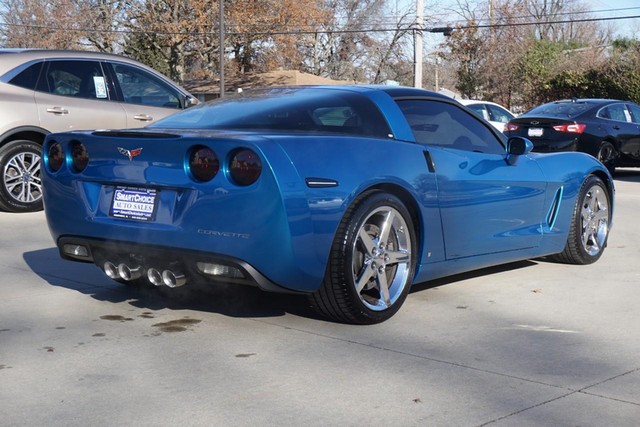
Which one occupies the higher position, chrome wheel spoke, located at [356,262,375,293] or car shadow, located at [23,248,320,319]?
chrome wheel spoke, located at [356,262,375,293]

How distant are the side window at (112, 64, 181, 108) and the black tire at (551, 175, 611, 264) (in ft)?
18.3

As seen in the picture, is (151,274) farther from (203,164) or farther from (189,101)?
(189,101)

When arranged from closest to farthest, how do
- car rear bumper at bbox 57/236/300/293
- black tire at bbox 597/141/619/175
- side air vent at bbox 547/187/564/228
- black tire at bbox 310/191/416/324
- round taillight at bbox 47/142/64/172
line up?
car rear bumper at bbox 57/236/300/293, black tire at bbox 310/191/416/324, round taillight at bbox 47/142/64/172, side air vent at bbox 547/187/564/228, black tire at bbox 597/141/619/175

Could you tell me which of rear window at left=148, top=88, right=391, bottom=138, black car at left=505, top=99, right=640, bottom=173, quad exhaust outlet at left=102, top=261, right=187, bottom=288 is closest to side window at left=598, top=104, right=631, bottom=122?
black car at left=505, top=99, right=640, bottom=173

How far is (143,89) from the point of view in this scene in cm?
1112

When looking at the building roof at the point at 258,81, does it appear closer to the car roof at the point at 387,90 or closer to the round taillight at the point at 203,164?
the car roof at the point at 387,90

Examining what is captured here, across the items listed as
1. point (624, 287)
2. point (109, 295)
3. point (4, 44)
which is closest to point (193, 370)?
point (109, 295)

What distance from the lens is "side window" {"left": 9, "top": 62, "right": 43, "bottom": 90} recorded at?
10227mm

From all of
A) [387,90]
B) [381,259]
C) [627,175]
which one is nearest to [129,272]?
[381,259]

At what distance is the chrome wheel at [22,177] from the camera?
10180mm

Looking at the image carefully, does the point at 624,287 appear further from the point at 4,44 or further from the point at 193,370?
the point at 4,44

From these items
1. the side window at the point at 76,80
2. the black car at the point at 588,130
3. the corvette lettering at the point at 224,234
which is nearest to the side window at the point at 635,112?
the black car at the point at 588,130

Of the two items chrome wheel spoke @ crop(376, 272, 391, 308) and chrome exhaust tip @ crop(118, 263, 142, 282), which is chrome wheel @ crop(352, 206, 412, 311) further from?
chrome exhaust tip @ crop(118, 263, 142, 282)

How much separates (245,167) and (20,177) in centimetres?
633
